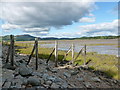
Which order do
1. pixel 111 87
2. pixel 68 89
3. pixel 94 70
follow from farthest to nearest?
pixel 94 70
pixel 111 87
pixel 68 89

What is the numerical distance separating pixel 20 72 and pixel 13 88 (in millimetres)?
1932

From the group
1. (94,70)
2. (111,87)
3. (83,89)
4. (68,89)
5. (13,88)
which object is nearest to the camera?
(13,88)

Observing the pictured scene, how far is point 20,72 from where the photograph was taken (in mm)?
7875

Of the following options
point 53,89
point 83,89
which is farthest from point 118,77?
point 53,89

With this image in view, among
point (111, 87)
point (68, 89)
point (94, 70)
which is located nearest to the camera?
point (68, 89)

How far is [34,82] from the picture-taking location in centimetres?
660

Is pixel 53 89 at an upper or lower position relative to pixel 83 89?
upper

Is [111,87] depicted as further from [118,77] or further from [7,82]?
[7,82]

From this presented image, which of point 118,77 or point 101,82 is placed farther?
point 118,77

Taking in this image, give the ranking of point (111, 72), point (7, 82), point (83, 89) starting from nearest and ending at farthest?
point (7, 82), point (83, 89), point (111, 72)

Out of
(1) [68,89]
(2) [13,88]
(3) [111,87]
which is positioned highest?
(2) [13,88]

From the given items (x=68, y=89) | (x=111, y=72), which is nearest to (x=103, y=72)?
(x=111, y=72)

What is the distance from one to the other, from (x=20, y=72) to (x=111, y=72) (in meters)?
9.31

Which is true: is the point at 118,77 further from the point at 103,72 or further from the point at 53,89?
the point at 53,89
